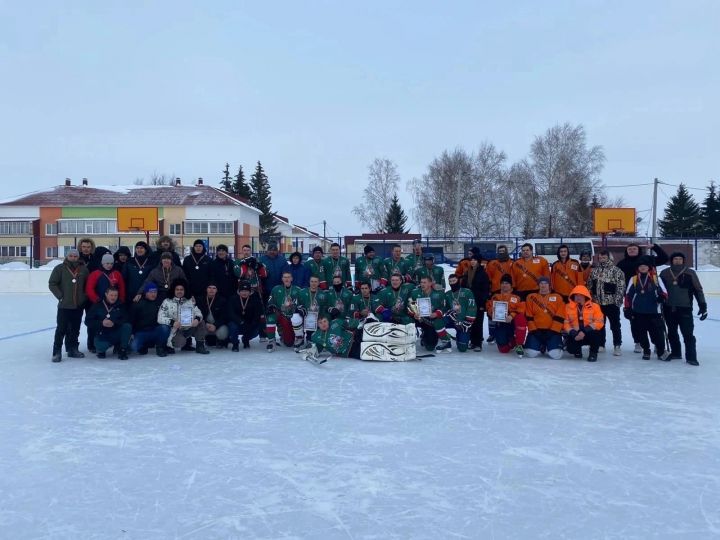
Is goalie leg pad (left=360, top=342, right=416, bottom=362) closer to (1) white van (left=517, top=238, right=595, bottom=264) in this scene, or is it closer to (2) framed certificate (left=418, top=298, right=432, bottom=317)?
(2) framed certificate (left=418, top=298, right=432, bottom=317)

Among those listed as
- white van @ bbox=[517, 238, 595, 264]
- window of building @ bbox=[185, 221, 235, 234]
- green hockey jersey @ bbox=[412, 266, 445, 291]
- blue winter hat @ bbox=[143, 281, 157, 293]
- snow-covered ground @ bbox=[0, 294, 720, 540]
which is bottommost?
snow-covered ground @ bbox=[0, 294, 720, 540]

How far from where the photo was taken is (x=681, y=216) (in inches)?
1635

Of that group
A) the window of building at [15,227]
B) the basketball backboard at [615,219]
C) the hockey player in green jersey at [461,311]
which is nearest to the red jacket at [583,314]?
the hockey player in green jersey at [461,311]

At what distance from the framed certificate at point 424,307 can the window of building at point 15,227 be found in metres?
38.8

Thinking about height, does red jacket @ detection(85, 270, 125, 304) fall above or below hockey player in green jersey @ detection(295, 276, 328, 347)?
above

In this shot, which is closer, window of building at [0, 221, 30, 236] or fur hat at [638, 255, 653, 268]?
fur hat at [638, 255, 653, 268]

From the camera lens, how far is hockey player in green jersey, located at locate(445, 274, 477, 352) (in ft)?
23.0

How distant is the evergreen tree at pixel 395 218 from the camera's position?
4177 cm

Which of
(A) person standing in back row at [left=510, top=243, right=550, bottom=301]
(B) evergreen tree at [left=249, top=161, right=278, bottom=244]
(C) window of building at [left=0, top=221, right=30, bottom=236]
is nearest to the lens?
(A) person standing in back row at [left=510, top=243, right=550, bottom=301]

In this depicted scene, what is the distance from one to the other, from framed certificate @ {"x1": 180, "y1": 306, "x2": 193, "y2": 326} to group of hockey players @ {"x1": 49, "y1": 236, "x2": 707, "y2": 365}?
0.01m

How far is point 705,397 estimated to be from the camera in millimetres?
4746

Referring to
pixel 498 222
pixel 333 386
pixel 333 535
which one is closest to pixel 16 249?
pixel 498 222

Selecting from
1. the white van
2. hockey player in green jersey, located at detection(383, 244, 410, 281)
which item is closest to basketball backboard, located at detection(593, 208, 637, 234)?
the white van

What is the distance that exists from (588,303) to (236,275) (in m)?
4.13
